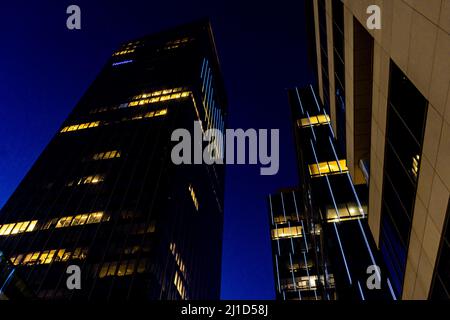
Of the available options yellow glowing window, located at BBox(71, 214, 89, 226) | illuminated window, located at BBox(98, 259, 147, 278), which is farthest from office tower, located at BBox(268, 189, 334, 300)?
yellow glowing window, located at BBox(71, 214, 89, 226)

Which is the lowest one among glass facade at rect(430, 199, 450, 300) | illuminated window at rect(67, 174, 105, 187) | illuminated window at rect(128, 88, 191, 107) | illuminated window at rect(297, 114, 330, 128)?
glass facade at rect(430, 199, 450, 300)

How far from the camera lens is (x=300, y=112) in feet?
163

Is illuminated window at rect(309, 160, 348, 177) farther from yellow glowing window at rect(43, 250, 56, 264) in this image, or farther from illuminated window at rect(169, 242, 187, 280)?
yellow glowing window at rect(43, 250, 56, 264)

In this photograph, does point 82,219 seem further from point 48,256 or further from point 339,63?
point 339,63

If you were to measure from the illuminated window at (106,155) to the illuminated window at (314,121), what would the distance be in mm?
41193

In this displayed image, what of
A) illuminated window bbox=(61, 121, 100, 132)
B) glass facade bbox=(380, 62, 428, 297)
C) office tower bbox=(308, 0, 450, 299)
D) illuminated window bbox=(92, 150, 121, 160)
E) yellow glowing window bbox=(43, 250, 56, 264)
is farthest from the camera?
illuminated window bbox=(61, 121, 100, 132)

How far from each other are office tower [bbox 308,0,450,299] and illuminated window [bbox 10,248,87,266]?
47031 mm

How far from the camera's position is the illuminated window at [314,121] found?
46.5 m

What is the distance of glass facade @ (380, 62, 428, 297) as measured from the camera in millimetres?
10906

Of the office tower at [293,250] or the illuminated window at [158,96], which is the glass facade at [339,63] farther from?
the illuminated window at [158,96]

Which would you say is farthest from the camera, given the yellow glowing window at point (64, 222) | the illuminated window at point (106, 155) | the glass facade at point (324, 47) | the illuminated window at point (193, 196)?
the illuminated window at point (193, 196)

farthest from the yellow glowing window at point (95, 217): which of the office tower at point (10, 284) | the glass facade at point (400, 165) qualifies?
the glass facade at point (400, 165)

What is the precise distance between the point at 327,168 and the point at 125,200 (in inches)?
1467
